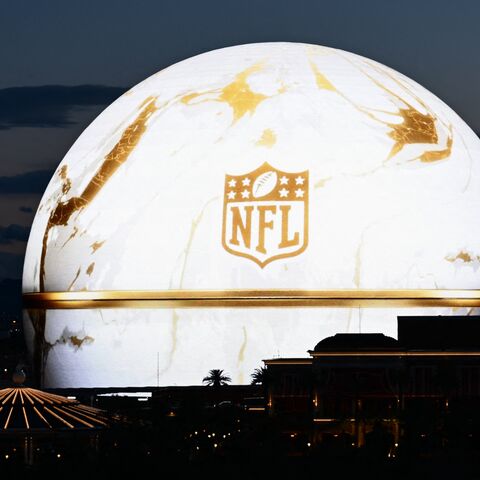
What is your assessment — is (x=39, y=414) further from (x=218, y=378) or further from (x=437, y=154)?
(x=437, y=154)

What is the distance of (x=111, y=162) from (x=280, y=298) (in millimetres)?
7150

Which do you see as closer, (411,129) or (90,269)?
(411,129)

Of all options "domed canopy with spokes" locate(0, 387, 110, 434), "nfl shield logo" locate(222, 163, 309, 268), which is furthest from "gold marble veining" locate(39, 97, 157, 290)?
"domed canopy with spokes" locate(0, 387, 110, 434)

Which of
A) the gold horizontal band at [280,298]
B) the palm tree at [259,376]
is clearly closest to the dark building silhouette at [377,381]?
the palm tree at [259,376]

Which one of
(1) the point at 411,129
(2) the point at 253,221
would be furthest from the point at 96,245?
(1) the point at 411,129

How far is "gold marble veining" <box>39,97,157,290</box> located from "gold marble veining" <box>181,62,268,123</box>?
4.51 feet

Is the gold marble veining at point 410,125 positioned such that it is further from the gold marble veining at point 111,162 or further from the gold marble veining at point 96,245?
the gold marble veining at point 96,245

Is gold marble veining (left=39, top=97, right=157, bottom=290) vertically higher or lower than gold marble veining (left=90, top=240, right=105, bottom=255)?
higher

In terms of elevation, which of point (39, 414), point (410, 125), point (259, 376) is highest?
point (410, 125)

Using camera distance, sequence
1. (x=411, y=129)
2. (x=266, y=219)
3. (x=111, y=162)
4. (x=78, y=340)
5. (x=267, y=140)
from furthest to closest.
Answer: (x=78, y=340) → (x=111, y=162) → (x=411, y=129) → (x=267, y=140) → (x=266, y=219)

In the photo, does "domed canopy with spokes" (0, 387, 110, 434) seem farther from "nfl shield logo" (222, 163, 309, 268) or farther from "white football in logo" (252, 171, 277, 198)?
"white football in logo" (252, 171, 277, 198)

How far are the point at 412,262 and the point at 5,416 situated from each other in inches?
618

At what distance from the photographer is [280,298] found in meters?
80.1

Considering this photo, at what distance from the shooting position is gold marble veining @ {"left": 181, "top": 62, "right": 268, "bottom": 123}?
269 feet
